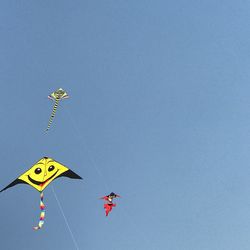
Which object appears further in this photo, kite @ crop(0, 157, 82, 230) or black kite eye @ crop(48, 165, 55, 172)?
black kite eye @ crop(48, 165, 55, 172)

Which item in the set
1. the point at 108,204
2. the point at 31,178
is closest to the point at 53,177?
the point at 31,178

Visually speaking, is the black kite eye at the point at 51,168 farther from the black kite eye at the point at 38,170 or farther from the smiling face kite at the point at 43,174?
the black kite eye at the point at 38,170

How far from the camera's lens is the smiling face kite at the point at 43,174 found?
83.0 ft

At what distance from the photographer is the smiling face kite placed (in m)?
25.3

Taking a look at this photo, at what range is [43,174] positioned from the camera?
84.8 feet

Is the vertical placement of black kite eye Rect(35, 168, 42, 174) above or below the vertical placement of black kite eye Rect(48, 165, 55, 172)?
above

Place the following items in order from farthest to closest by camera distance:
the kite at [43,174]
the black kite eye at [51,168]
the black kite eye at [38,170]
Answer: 1. the black kite eye at [51,168]
2. the black kite eye at [38,170]
3. the kite at [43,174]

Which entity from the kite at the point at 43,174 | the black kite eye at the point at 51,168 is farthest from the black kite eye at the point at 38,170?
the black kite eye at the point at 51,168

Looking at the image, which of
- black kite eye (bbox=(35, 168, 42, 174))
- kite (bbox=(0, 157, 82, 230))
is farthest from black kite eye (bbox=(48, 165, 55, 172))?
black kite eye (bbox=(35, 168, 42, 174))

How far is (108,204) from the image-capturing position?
31.5 metres

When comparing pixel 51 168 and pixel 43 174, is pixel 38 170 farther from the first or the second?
pixel 51 168

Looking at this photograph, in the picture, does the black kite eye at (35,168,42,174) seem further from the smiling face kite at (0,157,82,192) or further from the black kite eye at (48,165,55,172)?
the black kite eye at (48,165,55,172)

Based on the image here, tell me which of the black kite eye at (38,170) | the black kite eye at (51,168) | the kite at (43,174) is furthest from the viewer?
the black kite eye at (51,168)

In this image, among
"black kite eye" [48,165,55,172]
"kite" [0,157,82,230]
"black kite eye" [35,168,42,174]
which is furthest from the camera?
"black kite eye" [48,165,55,172]
